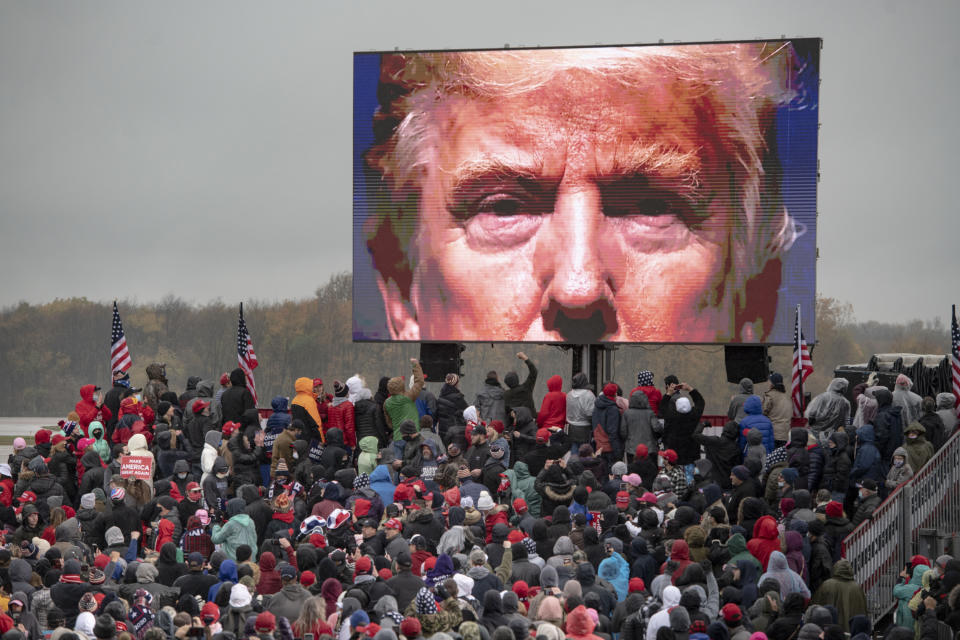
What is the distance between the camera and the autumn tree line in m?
60.3

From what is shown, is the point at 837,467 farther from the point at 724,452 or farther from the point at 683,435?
the point at 683,435

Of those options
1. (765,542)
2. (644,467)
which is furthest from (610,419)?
(765,542)

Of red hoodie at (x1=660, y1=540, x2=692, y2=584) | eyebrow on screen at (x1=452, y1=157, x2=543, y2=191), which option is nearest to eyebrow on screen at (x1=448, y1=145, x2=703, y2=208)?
eyebrow on screen at (x1=452, y1=157, x2=543, y2=191)

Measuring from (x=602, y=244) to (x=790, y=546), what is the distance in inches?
369

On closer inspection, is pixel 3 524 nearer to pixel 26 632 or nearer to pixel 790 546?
pixel 26 632

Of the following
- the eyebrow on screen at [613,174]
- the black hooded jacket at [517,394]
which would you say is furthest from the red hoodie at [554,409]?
the eyebrow on screen at [613,174]

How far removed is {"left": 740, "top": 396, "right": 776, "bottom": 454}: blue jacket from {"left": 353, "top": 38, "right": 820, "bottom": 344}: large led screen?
4.76 metres

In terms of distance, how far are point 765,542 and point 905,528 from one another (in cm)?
248

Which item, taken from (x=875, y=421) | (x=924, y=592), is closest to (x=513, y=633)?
(x=924, y=592)

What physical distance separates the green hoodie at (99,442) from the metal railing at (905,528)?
34.3 feet

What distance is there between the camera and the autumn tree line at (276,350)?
198 ft

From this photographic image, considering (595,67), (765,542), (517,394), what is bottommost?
(765,542)

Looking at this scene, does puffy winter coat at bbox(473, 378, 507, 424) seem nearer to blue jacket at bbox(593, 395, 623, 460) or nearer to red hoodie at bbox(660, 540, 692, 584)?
blue jacket at bbox(593, 395, 623, 460)

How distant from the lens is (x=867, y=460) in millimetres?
17156
